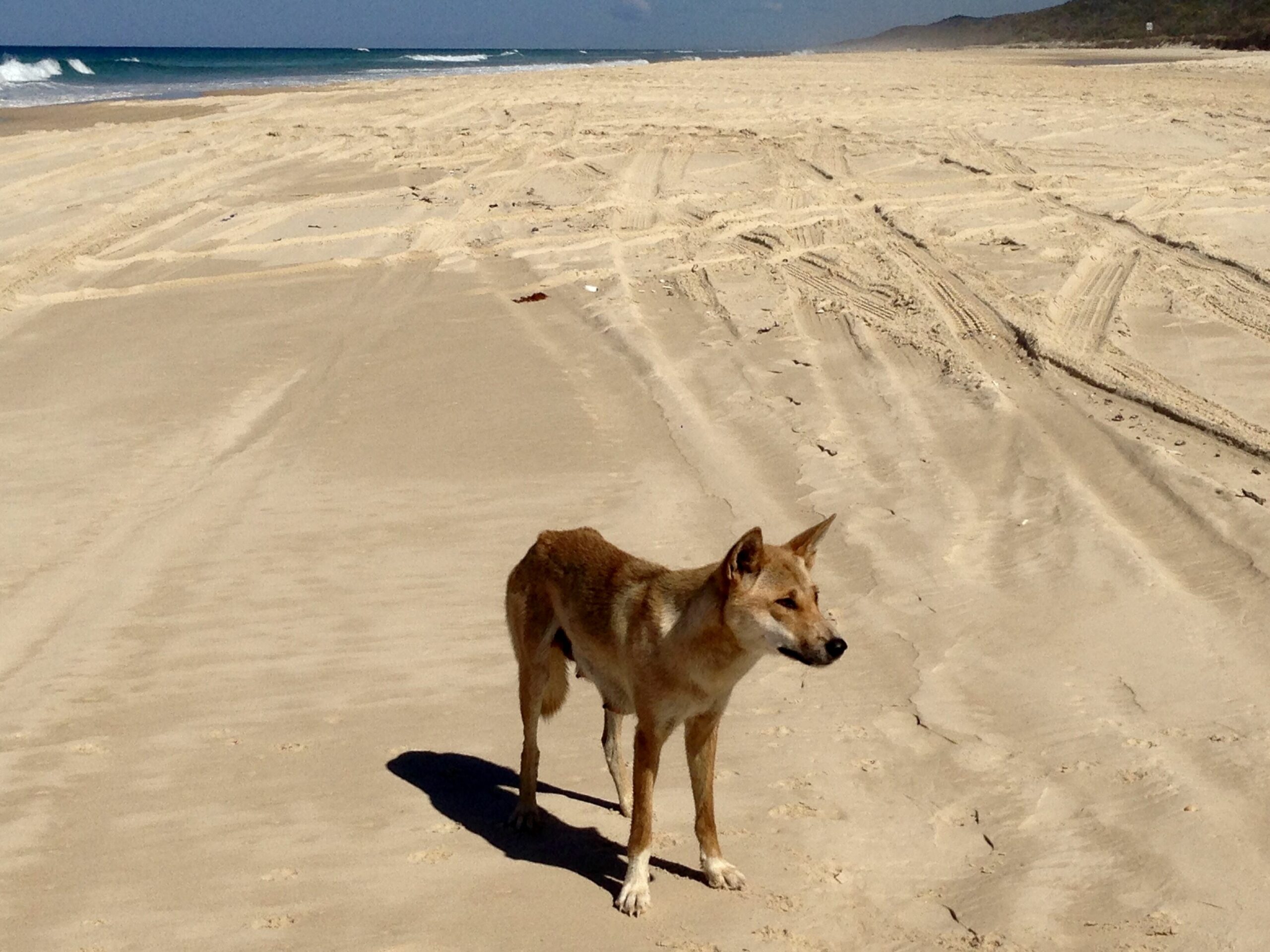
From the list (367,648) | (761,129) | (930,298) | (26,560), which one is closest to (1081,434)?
(930,298)

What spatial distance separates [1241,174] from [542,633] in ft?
47.8

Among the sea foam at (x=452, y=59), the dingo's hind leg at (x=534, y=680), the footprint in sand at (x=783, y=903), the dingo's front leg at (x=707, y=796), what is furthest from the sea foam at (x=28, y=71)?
the footprint in sand at (x=783, y=903)

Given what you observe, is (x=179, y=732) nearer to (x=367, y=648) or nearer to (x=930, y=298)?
(x=367, y=648)

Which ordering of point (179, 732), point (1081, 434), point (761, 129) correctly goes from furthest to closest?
1. point (761, 129)
2. point (1081, 434)
3. point (179, 732)

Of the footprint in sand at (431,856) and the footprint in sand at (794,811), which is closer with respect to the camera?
the footprint in sand at (431,856)

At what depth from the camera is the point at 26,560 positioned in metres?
7.15

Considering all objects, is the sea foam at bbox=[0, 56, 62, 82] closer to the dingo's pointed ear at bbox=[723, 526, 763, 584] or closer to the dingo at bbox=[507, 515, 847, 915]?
the dingo at bbox=[507, 515, 847, 915]

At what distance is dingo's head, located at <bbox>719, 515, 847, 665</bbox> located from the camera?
3.87m

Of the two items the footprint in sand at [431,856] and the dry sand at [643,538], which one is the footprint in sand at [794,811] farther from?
the footprint in sand at [431,856]

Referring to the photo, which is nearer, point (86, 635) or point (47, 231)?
point (86, 635)

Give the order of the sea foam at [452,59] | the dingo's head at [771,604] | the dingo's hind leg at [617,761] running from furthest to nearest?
the sea foam at [452,59] → the dingo's hind leg at [617,761] → the dingo's head at [771,604]

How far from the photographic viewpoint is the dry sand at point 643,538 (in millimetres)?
4316

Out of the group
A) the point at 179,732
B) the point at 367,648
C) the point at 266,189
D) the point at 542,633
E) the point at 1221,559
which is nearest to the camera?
the point at 542,633

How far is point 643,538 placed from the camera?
732cm
